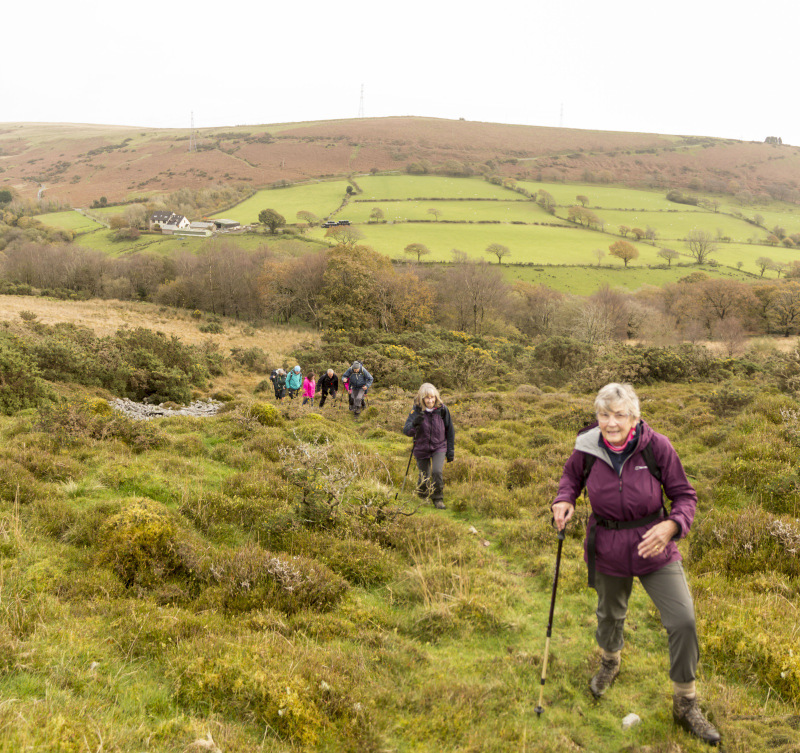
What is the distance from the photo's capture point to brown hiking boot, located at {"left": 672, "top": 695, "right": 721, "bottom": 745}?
3.40 meters

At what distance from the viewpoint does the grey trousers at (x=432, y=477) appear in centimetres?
815

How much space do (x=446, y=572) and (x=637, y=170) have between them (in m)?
151

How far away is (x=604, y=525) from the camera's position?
3691 mm

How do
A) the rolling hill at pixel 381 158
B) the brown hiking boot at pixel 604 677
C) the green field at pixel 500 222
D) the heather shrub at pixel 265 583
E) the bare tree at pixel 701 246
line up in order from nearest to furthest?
1. the brown hiking boot at pixel 604 677
2. the heather shrub at pixel 265 583
3. the green field at pixel 500 222
4. the bare tree at pixel 701 246
5. the rolling hill at pixel 381 158

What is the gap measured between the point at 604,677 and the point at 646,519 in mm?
1514

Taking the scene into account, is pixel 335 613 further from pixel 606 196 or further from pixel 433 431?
pixel 606 196

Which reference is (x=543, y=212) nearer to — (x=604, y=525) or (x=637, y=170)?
(x=637, y=170)

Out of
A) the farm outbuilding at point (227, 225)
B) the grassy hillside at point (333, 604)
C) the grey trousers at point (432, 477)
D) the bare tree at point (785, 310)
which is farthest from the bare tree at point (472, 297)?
the farm outbuilding at point (227, 225)

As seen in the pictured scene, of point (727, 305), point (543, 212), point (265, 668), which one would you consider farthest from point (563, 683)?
point (543, 212)

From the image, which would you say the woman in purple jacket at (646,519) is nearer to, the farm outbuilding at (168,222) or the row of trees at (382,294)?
the row of trees at (382,294)

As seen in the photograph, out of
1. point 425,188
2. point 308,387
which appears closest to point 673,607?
point 308,387

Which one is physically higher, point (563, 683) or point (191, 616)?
point (191, 616)

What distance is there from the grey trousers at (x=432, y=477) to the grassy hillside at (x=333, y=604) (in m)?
0.31

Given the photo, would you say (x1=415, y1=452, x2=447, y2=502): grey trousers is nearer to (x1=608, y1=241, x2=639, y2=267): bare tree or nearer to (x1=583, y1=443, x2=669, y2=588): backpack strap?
(x1=583, y1=443, x2=669, y2=588): backpack strap
